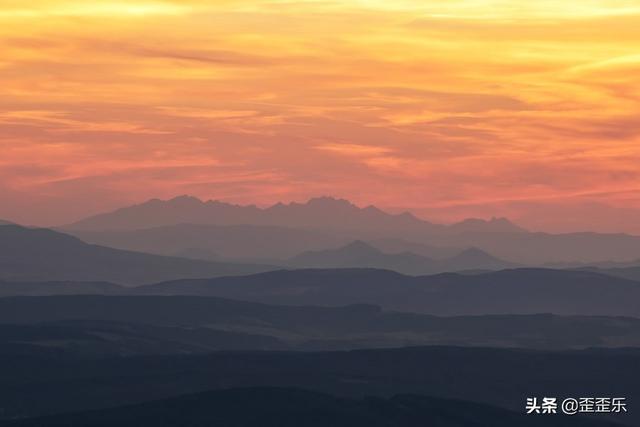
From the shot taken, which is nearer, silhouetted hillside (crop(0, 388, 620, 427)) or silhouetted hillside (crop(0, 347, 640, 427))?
silhouetted hillside (crop(0, 388, 620, 427))

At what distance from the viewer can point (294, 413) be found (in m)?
135

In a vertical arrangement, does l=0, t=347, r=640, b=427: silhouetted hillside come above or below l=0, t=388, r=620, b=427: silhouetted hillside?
above

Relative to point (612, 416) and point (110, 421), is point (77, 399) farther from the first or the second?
point (612, 416)

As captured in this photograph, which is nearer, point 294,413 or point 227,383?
point 294,413

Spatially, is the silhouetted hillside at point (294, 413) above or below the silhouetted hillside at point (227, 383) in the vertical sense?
below

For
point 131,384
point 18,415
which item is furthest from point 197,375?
point 18,415

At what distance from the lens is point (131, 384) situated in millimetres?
177000

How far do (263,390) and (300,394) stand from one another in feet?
12.9

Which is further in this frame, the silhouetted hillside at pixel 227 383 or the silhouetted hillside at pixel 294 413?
the silhouetted hillside at pixel 227 383

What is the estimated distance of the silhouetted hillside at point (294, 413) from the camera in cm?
13138

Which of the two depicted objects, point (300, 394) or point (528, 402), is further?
point (528, 402)

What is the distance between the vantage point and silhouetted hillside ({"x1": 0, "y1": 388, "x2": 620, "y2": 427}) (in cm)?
13138

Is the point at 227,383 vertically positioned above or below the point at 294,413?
above

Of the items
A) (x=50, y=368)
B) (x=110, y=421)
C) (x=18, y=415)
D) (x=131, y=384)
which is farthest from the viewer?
(x=50, y=368)
